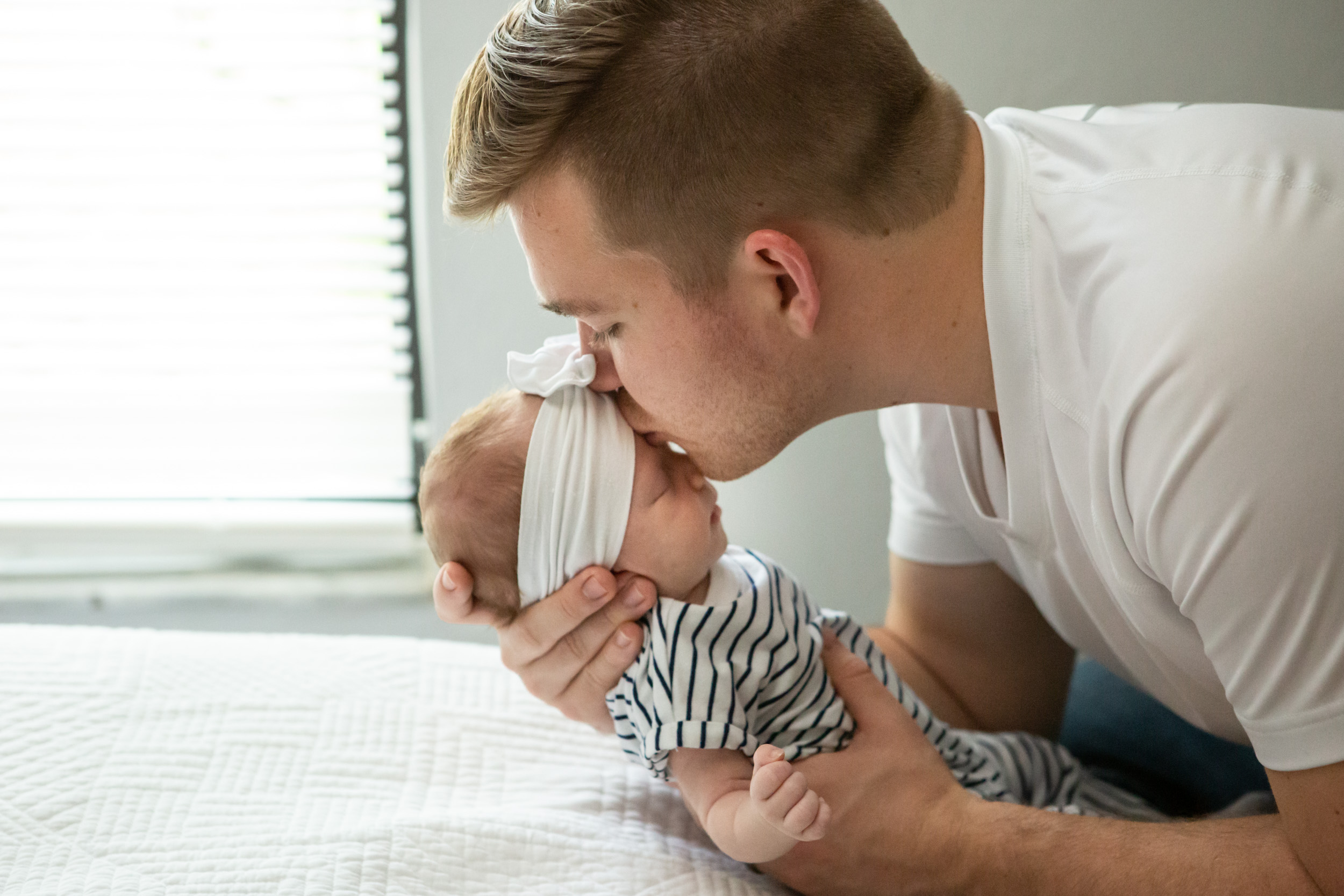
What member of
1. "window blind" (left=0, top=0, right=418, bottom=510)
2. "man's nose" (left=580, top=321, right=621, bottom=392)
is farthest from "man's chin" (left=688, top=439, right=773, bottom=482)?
"window blind" (left=0, top=0, right=418, bottom=510)

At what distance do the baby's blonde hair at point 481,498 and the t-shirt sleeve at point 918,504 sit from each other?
0.60 meters

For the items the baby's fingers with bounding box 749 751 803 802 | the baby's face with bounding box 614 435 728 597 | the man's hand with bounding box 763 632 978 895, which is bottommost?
the man's hand with bounding box 763 632 978 895

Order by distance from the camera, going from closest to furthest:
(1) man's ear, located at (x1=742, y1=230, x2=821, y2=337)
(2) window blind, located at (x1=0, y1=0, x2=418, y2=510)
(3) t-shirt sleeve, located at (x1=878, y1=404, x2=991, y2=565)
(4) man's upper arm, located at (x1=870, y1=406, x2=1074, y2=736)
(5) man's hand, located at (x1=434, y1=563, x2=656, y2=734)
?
(1) man's ear, located at (x1=742, y1=230, x2=821, y2=337) < (5) man's hand, located at (x1=434, y1=563, x2=656, y2=734) < (3) t-shirt sleeve, located at (x1=878, y1=404, x2=991, y2=565) < (4) man's upper arm, located at (x1=870, y1=406, x2=1074, y2=736) < (2) window blind, located at (x1=0, y1=0, x2=418, y2=510)

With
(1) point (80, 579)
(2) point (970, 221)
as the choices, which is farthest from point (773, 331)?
(1) point (80, 579)

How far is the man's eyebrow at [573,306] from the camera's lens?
4.12 ft

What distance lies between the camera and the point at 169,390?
2.40 m

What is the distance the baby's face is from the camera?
128 cm

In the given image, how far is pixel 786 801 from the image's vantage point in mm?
1044

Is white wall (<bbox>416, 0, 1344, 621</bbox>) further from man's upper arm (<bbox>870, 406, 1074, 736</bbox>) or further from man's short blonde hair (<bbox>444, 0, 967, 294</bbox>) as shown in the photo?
man's short blonde hair (<bbox>444, 0, 967, 294</bbox>)

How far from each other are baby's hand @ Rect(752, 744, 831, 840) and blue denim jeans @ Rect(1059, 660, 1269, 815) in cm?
76

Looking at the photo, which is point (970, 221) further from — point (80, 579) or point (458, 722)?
point (80, 579)

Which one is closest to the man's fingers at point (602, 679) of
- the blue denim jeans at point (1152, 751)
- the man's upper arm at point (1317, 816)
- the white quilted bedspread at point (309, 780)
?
the white quilted bedspread at point (309, 780)

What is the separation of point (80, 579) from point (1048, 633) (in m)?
2.15

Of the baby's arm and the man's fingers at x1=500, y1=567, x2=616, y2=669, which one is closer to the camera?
the baby's arm
